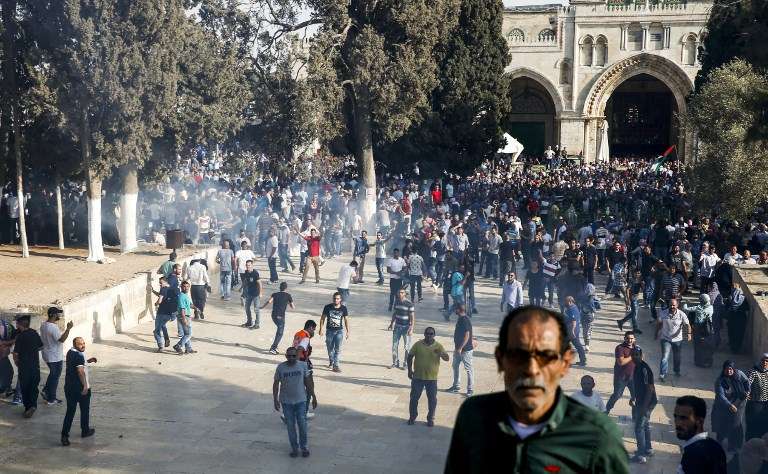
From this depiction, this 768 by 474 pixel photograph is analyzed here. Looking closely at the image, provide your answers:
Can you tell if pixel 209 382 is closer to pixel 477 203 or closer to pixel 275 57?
pixel 275 57

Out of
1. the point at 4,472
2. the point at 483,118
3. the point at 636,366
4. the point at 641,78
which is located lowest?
the point at 4,472

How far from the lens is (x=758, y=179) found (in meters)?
21.8

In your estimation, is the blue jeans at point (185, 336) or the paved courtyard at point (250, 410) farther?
the blue jeans at point (185, 336)

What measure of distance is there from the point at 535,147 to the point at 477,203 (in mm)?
23300

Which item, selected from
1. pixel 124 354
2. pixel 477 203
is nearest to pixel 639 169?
pixel 477 203

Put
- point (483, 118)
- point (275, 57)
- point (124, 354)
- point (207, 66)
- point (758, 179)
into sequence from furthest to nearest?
1. point (483, 118)
2. point (275, 57)
3. point (207, 66)
4. point (758, 179)
5. point (124, 354)

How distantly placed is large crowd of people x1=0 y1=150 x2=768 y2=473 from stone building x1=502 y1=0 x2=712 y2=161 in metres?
10.3

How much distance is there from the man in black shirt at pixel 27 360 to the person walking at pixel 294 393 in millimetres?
3396

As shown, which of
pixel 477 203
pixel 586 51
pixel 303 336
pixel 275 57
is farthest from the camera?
pixel 586 51

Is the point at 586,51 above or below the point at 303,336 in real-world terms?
above

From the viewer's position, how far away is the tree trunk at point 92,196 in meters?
21.2

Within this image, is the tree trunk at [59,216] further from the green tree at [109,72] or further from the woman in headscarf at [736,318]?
the woman in headscarf at [736,318]

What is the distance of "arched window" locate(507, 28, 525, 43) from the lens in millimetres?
50969

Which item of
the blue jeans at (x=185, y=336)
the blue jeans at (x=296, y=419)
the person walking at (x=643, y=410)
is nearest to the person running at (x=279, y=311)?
the blue jeans at (x=185, y=336)
